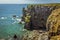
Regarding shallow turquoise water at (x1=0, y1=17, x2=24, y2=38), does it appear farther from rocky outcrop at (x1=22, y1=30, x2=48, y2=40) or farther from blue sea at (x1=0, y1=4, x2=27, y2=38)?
rocky outcrop at (x1=22, y1=30, x2=48, y2=40)

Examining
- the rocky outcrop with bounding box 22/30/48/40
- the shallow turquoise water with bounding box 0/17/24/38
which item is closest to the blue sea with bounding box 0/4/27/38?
the shallow turquoise water with bounding box 0/17/24/38

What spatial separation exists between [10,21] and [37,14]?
0.50m

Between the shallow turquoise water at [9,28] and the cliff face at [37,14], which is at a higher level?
the cliff face at [37,14]

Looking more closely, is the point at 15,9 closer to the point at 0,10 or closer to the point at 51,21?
the point at 0,10

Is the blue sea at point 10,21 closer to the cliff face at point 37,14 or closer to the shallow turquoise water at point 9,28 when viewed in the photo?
the shallow turquoise water at point 9,28

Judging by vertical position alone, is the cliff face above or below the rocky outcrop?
above

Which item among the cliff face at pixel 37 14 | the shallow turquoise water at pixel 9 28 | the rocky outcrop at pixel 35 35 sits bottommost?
the rocky outcrop at pixel 35 35

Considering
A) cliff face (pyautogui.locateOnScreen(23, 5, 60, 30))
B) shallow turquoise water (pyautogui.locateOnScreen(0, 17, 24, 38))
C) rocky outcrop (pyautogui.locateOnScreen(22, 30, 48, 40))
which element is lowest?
rocky outcrop (pyautogui.locateOnScreen(22, 30, 48, 40))

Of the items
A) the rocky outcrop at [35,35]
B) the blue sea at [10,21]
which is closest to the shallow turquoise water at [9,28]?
the blue sea at [10,21]

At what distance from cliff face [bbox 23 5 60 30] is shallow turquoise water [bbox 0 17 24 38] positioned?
0.14 meters

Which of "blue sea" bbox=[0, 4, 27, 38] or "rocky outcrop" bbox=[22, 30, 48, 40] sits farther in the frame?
"blue sea" bbox=[0, 4, 27, 38]

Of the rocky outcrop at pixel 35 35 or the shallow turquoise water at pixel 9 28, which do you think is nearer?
the rocky outcrop at pixel 35 35

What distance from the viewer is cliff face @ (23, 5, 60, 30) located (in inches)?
135

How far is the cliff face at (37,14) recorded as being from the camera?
11.3ft
